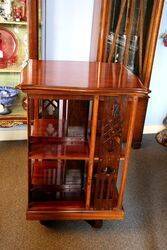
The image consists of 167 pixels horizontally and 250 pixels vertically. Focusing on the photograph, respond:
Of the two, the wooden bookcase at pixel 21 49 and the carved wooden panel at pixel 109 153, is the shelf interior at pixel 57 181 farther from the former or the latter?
the wooden bookcase at pixel 21 49

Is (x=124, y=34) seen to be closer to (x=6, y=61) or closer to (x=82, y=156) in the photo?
(x=6, y=61)

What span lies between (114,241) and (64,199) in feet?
1.25

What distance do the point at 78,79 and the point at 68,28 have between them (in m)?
1.18

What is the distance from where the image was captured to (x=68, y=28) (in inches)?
94.9

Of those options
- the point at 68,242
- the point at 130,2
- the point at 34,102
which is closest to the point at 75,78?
the point at 34,102

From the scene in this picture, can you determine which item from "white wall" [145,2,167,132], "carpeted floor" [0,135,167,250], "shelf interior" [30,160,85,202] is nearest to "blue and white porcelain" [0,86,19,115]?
"carpeted floor" [0,135,167,250]

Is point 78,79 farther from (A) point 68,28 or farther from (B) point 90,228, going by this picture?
(A) point 68,28

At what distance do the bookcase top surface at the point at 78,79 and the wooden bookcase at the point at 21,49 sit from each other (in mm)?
479

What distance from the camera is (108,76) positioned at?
150 cm

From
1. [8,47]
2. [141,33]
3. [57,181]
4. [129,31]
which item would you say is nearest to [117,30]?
[129,31]

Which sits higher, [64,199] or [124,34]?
[124,34]

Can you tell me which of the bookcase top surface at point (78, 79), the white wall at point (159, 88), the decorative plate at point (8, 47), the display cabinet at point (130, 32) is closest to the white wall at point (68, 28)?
the display cabinet at point (130, 32)

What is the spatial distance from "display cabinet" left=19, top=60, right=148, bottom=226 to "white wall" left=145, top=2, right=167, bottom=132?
3.77 feet

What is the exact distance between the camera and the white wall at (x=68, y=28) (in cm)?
234
